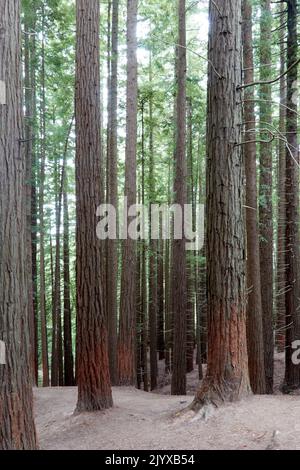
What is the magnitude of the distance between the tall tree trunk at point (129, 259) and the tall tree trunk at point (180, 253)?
3.71 feet

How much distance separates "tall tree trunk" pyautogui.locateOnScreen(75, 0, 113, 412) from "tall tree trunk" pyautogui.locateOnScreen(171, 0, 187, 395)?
4339 millimetres

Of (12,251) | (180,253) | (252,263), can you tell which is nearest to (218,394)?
(12,251)

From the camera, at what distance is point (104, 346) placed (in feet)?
25.8

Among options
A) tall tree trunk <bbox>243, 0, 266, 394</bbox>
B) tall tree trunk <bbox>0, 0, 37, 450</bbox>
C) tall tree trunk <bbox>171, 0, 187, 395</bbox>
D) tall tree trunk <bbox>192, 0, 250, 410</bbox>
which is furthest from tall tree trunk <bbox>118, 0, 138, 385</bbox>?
tall tree trunk <bbox>0, 0, 37, 450</bbox>

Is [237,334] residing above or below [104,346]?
above

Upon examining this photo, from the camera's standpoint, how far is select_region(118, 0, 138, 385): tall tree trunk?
11.5 metres

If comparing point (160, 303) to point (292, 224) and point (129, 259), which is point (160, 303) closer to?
point (129, 259)

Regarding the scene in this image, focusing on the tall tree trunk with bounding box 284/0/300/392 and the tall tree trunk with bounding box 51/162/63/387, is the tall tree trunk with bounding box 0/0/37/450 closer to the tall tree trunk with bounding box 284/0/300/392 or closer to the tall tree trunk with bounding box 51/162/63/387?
the tall tree trunk with bounding box 284/0/300/392

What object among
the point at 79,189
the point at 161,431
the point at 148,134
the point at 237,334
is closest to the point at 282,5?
the point at 148,134

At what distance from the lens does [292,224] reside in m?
11.2

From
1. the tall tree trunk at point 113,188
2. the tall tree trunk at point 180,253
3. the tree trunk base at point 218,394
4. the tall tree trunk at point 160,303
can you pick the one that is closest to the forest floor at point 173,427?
the tree trunk base at point 218,394
